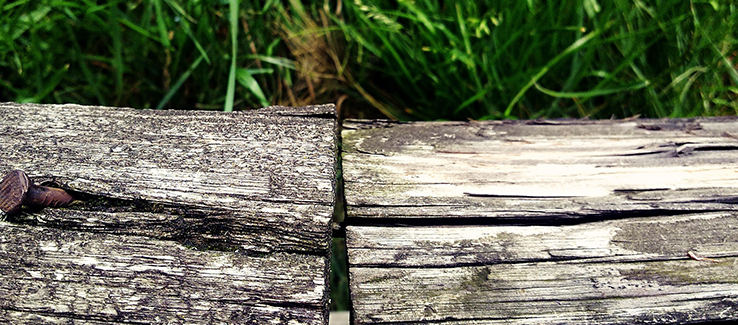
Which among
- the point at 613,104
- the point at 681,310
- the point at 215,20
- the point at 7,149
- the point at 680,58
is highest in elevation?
the point at 215,20

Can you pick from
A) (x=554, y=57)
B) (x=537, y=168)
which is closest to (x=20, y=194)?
(x=537, y=168)

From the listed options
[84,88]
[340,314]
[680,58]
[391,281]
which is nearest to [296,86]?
[84,88]

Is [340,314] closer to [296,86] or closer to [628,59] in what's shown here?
[296,86]

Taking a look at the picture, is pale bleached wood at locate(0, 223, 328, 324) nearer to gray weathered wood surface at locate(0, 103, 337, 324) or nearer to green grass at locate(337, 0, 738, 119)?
gray weathered wood surface at locate(0, 103, 337, 324)

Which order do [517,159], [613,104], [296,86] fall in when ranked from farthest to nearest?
[296,86] → [613,104] → [517,159]

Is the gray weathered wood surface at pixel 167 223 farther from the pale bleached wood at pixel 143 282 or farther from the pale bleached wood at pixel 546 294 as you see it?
the pale bleached wood at pixel 546 294

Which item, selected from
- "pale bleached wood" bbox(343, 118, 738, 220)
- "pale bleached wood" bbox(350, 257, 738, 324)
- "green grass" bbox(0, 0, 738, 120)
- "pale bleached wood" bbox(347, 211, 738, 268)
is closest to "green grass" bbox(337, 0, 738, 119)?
"green grass" bbox(0, 0, 738, 120)

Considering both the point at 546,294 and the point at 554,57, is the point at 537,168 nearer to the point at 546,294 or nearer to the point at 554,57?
the point at 546,294

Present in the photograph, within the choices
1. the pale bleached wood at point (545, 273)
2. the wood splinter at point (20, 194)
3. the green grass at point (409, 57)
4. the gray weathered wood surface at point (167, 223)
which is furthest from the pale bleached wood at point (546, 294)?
the green grass at point (409, 57)
